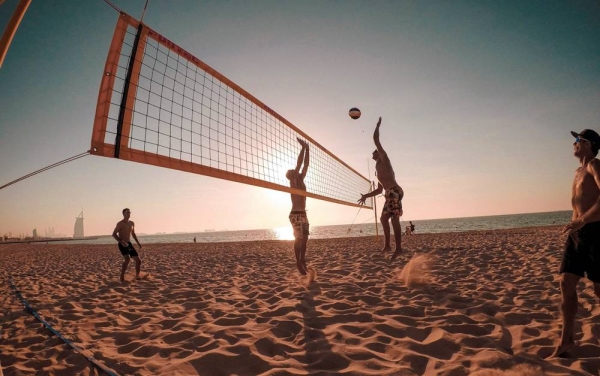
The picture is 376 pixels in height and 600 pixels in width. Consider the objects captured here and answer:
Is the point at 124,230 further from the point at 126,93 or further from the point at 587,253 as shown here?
the point at 587,253

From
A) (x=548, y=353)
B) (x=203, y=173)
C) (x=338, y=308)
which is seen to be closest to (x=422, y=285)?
(x=338, y=308)

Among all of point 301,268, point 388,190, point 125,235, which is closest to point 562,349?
point 301,268

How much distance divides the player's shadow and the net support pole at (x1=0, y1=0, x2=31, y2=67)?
247cm

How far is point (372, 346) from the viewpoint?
2244 millimetres

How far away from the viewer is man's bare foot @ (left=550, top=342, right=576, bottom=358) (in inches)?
76.0

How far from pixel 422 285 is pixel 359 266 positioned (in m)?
1.77

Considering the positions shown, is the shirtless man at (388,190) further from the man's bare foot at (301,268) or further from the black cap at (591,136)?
the black cap at (591,136)

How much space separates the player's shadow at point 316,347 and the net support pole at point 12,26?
97.4 inches

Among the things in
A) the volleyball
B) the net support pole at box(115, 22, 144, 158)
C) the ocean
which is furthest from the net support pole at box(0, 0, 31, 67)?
the ocean

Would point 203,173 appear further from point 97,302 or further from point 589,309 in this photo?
point 589,309

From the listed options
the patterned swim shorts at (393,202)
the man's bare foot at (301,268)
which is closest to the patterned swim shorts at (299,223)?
the man's bare foot at (301,268)

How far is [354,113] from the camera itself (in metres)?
7.36

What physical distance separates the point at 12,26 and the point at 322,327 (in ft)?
9.67

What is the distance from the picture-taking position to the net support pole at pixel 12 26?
1.42m
